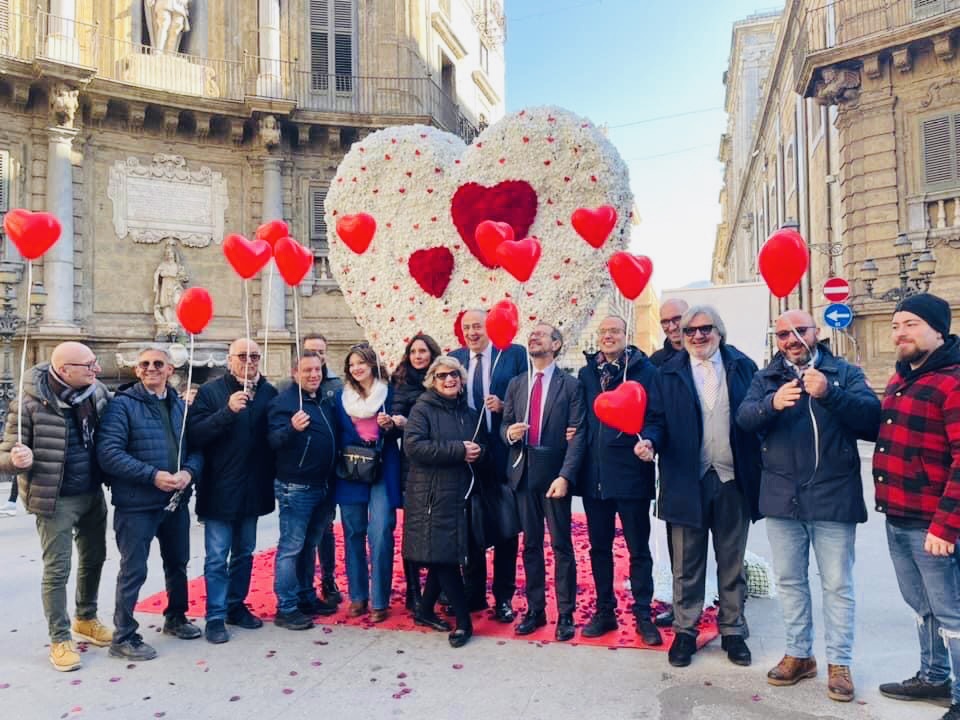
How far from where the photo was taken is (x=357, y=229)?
19.7ft

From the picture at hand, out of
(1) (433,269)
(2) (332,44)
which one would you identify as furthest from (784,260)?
(2) (332,44)

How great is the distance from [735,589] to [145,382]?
3.51 m

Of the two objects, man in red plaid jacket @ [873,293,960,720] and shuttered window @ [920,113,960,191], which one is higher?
shuttered window @ [920,113,960,191]

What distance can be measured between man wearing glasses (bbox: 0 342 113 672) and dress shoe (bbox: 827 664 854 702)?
389 cm

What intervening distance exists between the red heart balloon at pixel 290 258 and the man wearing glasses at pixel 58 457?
5.16 ft

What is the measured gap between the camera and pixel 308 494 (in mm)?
4762

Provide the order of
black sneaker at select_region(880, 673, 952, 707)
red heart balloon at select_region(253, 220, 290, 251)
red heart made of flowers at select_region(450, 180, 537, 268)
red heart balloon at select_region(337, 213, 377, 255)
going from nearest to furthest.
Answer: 1. black sneaker at select_region(880, 673, 952, 707)
2. red heart balloon at select_region(253, 220, 290, 251)
3. red heart balloon at select_region(337, 213, 377, 255)
4. red heart made of flowers at select_region(450, 180, 537, 268)

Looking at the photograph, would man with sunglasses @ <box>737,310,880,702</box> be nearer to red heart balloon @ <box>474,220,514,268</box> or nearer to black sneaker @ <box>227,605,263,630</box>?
red heart balloon @ <box>474,220,514,268</box>

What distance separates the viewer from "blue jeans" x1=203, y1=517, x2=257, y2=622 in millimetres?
4535

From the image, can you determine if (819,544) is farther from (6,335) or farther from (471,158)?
(6,335)

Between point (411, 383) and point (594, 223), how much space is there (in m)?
1.76

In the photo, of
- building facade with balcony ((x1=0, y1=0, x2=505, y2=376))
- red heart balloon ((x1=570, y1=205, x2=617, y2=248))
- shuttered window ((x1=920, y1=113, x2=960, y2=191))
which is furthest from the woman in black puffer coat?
shuttered window ((x1=920, y1=113, x2=960, y2=191))

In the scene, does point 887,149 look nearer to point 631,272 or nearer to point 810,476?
point 631,272

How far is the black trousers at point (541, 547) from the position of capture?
4.46 m
